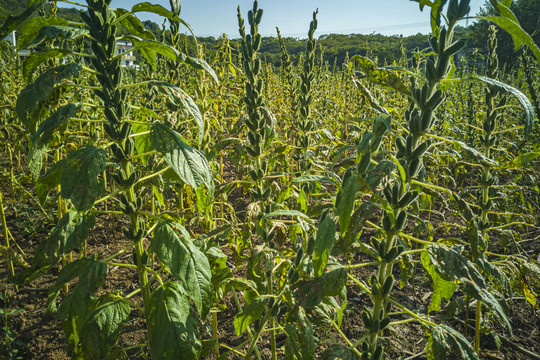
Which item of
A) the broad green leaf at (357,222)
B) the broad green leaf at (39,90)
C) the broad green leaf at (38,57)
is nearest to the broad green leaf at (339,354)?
the broad green leaf at (357,222)

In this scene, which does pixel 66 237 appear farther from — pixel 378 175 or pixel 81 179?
pixel 378 175

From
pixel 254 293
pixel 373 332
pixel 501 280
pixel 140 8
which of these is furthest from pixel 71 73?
pixel 501 280

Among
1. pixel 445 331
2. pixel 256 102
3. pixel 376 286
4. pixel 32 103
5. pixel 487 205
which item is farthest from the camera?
pixel 487 205

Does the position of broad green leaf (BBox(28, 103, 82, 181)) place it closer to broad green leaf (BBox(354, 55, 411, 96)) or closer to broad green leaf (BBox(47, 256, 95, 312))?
broad green leaf (BBox(47, 256, 95, 312))

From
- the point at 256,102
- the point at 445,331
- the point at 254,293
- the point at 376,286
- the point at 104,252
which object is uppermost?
the point at 256,102

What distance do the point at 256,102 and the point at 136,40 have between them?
37.0 inches

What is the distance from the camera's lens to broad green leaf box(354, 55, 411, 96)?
4.47 feet

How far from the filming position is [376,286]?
1571 mm

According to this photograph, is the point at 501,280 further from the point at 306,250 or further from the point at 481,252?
the point at 306,250

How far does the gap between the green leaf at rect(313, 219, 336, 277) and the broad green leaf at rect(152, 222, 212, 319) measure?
0.47 metres

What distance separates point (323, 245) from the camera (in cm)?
120

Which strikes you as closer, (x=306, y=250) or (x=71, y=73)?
(x=71, y=73)

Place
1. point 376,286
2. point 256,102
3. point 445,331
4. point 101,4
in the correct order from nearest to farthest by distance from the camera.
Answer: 1. point 101,4
2. point 445,331
3. point 376,286
4. point 256,102

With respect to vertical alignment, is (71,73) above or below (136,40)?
below
